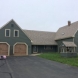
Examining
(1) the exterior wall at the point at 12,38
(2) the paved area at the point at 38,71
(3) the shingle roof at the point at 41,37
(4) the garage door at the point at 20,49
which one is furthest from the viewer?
(3) the shingle roof at the point at 41,37

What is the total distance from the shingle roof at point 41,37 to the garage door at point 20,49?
4.06m

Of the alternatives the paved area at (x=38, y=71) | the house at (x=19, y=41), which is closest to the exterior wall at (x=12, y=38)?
the house at (x=19, y=41)

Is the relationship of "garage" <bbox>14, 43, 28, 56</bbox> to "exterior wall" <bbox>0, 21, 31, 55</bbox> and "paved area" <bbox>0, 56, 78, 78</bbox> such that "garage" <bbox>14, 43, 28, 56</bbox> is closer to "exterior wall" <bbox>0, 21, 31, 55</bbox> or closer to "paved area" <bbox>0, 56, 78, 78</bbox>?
"exterior wall" <bbox>0, 21, 31, 55</bbox>

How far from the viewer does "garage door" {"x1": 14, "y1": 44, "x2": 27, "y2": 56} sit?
31469 mm

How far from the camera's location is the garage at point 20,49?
31.5 meters

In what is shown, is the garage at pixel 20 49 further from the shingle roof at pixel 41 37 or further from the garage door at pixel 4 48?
the shingle roof at pixel 41 37

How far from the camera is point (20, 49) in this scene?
3191 centimetres

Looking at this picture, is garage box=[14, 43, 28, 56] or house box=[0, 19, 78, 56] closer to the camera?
A: house box=[0, 19, 78, 56]

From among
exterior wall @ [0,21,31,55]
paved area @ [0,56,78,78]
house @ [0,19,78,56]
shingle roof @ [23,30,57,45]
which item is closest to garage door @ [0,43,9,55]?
house @ [0,19,78,56]

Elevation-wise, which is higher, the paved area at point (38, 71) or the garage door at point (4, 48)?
the garage door at point (4, 48)

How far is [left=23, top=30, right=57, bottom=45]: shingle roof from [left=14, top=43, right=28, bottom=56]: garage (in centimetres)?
399

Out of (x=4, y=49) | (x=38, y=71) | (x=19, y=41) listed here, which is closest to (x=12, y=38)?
(x=19, y=41)

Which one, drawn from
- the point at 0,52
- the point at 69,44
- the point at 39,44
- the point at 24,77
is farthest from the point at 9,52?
the point at 24,77

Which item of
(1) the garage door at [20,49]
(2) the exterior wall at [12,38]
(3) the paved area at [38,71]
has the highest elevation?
(2) the exterior wall at [12,38]
